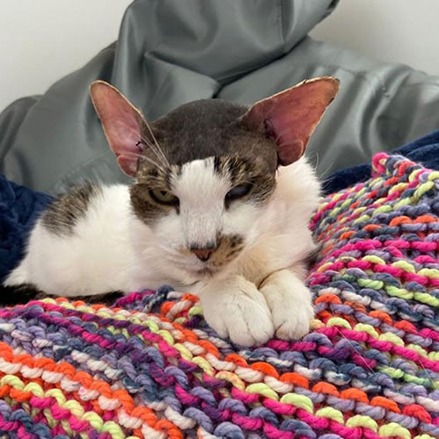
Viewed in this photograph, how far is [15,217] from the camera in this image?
148cm

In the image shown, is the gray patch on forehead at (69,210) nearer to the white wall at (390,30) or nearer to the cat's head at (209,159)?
the cat's head at (209,159)

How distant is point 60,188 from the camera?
168cm

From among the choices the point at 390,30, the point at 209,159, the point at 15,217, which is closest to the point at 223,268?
the point at 209,159

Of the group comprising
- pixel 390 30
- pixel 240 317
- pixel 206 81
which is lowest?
pixel 390 30

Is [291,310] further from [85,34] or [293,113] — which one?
[85,34]

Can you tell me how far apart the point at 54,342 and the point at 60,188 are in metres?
0.96

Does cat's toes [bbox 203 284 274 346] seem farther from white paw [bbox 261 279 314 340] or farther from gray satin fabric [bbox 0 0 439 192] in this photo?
gray satin fabric [bbox 0 0 439 192]

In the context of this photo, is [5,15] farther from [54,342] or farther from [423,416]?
[423,416]

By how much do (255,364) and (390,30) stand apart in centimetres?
153

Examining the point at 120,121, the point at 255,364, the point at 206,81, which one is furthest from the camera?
the point at 206,81

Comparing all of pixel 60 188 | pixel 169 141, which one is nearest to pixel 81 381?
pixel 169 141

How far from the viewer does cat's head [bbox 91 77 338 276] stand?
79 cm

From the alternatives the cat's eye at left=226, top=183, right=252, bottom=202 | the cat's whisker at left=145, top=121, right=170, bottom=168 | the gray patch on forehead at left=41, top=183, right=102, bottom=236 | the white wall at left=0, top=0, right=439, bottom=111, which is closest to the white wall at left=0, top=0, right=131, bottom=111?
the white wall at left=0, top=0, right=439, bottom=111

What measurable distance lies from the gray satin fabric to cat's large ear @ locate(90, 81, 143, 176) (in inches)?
27.8
